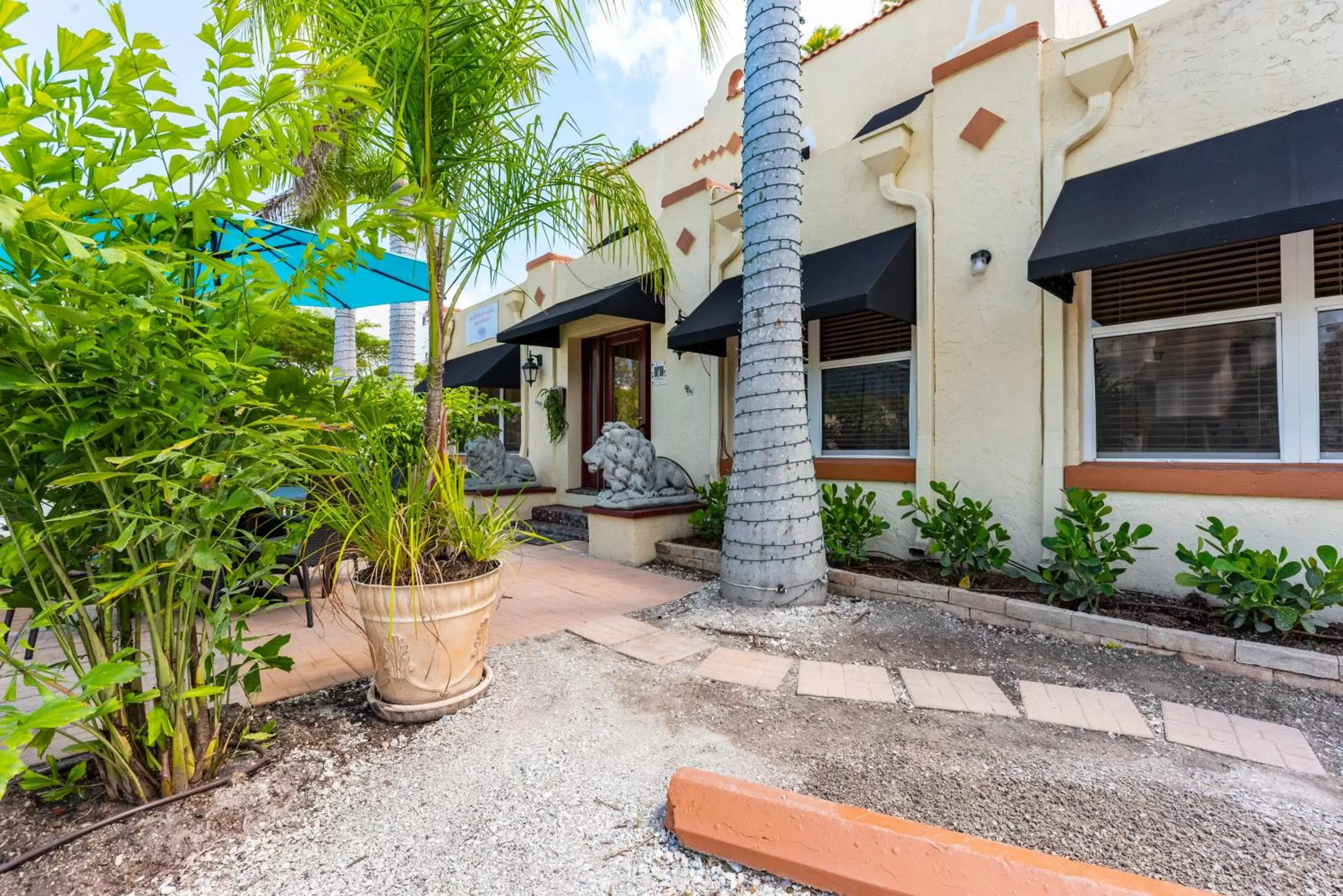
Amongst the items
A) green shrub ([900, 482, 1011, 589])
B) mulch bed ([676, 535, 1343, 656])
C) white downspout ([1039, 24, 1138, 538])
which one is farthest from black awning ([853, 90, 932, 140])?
mulch bed ([676, 535, 1343, 656])

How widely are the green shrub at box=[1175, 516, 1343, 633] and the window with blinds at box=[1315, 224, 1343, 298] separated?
1.50 m

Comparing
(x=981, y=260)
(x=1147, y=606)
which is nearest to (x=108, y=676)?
(x=1147, y=606)

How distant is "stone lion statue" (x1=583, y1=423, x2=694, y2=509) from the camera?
5867 millimetres

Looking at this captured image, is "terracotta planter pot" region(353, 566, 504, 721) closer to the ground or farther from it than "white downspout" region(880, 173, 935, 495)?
closer to the ground

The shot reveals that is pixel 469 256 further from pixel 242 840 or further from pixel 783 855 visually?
pixel 783 855

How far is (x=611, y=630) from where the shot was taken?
3740mm

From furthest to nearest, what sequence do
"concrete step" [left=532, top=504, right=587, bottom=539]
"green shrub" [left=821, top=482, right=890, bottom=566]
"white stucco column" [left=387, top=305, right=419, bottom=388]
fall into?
1. "white stucco column" [left=387, top=305, right=419, bottom=388]
2. "concrete step" [left=532, top=504, right=587, bottom=539]
3. "green shrub" [left=821, top=482, right=890, bottom=566]

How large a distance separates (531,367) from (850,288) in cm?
583

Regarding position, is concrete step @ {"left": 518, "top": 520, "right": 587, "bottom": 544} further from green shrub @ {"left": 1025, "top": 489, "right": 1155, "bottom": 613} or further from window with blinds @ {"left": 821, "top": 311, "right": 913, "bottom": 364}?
green shrub @ {"left": 1025, "top": 489, "right": 1155, "bottom": 613}

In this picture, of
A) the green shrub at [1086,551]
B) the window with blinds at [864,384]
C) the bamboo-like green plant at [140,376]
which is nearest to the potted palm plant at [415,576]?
the bamboo-like green plant at [140,376]

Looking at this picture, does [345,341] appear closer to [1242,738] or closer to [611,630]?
[611,630]

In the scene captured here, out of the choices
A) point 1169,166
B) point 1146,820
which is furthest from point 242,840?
point 1169,166

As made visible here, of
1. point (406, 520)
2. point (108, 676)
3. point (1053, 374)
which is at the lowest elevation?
point (108, 676)

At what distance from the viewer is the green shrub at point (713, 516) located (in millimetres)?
5602
